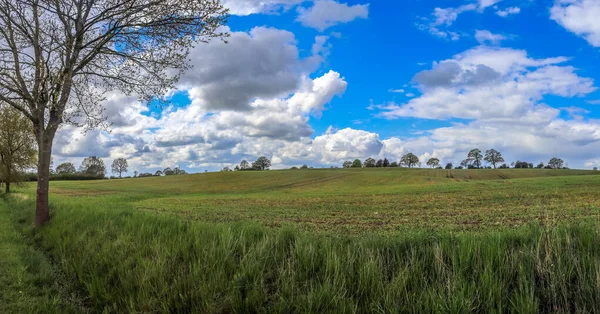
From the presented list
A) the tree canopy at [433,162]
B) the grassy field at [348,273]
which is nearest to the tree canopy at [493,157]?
the tree canopy at [433,162]

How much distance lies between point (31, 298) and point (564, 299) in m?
8.33

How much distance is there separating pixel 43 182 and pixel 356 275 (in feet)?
51.9

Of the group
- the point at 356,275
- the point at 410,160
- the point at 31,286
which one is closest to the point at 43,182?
the point at 31,286

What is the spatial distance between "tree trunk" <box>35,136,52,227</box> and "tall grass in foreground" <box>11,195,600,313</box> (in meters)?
9.41

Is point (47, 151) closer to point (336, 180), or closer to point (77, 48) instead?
point (77, 48)

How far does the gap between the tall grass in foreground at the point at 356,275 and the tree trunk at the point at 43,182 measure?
9.41m

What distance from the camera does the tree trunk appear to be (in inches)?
534

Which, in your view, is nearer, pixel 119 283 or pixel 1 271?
pixel 119 283

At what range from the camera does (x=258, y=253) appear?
5.40 m

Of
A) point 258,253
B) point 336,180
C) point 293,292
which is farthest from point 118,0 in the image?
point 336,180

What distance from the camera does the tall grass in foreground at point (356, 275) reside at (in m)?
3.53

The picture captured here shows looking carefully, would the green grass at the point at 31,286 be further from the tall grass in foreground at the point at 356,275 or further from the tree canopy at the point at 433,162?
the tree canopy at the point at 433,162

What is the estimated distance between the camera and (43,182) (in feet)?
45.7

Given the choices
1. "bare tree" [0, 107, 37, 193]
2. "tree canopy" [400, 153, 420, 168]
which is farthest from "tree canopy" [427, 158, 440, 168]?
"bare tree" [0, 107, 37, 193]
